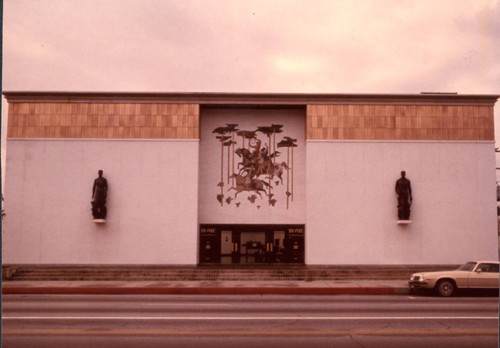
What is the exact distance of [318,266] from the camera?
2652 centimetres

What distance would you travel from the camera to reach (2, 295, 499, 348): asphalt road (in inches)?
383

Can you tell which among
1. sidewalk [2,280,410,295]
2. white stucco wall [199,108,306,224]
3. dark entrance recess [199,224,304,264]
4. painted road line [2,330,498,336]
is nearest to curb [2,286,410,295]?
sidewalk [2,280,410,295]

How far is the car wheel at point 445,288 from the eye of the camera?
722 inches

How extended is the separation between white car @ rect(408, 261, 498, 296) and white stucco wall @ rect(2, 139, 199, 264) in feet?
41.1

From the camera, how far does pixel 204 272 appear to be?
25.6m

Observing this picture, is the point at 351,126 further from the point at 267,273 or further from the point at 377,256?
the point at 267,273

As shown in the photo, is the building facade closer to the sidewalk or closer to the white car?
the sidewalk

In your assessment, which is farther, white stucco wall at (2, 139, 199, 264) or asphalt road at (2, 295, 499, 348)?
white stucco wall at (2, 139, 199, 264)

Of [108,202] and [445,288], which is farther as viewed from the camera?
[108,202]

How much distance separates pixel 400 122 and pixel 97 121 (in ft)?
53.8

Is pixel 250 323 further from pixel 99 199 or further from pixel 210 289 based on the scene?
pixel 99 199

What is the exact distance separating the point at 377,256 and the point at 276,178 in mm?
6857

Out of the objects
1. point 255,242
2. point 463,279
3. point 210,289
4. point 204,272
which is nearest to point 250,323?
point 210,289

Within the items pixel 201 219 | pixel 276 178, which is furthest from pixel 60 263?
pixel 276 178
